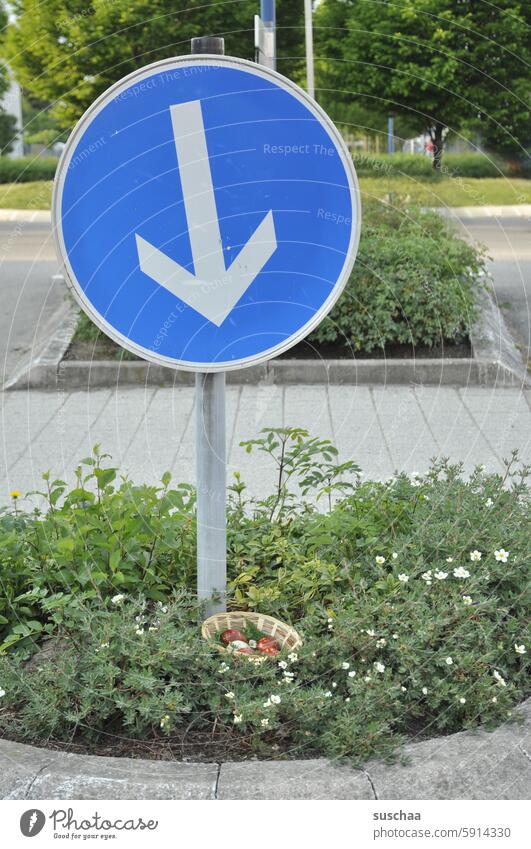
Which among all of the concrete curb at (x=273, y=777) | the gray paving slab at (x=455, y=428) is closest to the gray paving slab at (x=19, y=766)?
the concrete curb at (x=273, y=777)

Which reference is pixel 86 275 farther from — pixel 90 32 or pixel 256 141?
pixel 90 32

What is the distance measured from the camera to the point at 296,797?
223 centimetres

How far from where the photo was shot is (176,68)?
8.51 ft

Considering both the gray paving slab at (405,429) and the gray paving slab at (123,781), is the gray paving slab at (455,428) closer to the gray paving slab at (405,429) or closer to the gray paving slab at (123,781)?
the gray paving slab at (405,429)

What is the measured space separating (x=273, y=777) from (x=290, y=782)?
0.04m

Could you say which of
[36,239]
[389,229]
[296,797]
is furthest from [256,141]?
[36,239]

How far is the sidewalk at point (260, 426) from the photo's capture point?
5832 mm

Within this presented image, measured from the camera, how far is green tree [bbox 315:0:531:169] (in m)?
13.2

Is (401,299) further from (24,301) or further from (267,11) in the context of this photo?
(24,301)

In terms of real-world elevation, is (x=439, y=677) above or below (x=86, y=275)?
below

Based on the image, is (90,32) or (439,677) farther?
(90,32)

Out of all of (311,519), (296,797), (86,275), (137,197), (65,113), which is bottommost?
(296,797)

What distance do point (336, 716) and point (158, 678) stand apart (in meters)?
0.48

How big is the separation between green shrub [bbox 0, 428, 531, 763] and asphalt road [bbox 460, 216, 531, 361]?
9.87 ft
